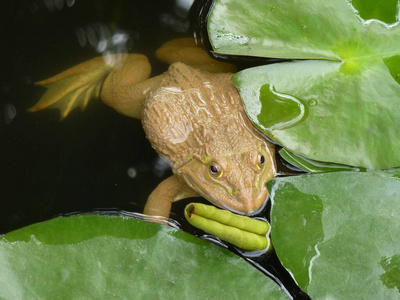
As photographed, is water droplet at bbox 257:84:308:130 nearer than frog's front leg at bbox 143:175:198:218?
Yes

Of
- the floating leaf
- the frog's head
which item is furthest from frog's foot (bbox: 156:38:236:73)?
the floating leaf

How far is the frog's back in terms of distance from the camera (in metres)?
2.51

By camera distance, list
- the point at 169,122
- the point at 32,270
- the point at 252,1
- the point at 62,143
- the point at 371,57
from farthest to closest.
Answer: the point at 62,143 → the point at 169,122 → the point at 252,1 → the point at 371,57 → the point at 32,270

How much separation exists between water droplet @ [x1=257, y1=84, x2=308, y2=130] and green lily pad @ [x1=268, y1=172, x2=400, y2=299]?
33 cm

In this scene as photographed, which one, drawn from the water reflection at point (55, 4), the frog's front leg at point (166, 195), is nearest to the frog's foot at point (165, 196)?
the frog's front leg at point (166, 195)

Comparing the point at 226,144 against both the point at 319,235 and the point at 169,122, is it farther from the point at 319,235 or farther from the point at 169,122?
the point at 319,235

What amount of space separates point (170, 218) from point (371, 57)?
1.33m

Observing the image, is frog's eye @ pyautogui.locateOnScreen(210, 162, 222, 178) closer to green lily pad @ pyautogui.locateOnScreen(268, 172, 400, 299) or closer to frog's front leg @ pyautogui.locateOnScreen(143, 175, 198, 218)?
frog's front leg @ pyautogui.locateOnScreen(143, 175, 198, 218)

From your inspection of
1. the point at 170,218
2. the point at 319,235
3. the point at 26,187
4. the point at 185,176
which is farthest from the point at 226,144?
the point at 26,187

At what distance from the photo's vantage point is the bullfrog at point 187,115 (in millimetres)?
2410

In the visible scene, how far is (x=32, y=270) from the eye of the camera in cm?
187

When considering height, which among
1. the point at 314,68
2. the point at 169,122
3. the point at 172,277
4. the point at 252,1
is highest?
the point at 252,1

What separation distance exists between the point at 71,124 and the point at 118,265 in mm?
1284

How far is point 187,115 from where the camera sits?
8.55ft
